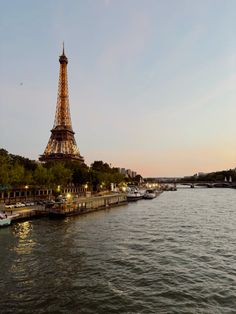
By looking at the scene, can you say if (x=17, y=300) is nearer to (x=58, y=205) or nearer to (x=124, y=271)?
(x=124, y=271)

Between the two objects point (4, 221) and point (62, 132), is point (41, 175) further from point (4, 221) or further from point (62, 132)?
point (62, 132)

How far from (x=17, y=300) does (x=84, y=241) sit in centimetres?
1928

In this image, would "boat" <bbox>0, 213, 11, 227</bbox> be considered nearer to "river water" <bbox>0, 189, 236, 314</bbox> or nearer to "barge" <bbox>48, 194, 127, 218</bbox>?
"river water" <bbox>0, 189, 236, 314</bbox>

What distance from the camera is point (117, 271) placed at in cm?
2809

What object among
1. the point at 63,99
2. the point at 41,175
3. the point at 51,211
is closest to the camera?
the point at 51,211

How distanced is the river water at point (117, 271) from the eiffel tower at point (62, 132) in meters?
114

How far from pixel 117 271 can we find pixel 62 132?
458ft

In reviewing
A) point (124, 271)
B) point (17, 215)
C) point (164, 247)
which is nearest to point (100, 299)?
point (124, 271)

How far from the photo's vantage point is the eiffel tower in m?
160

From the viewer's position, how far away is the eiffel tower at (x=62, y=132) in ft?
524

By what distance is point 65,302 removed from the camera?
21562 millimetres

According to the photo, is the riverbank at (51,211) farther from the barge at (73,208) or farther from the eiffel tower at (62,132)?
the eiffel tower at (62,132)

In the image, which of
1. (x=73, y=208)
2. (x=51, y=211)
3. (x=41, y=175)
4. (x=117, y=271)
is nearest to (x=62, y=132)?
(x=41, y=175)

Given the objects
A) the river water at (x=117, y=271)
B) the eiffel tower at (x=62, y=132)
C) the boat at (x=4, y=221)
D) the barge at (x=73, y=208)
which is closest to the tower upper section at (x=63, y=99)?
the eiffel tower at (x=62, y=132)
